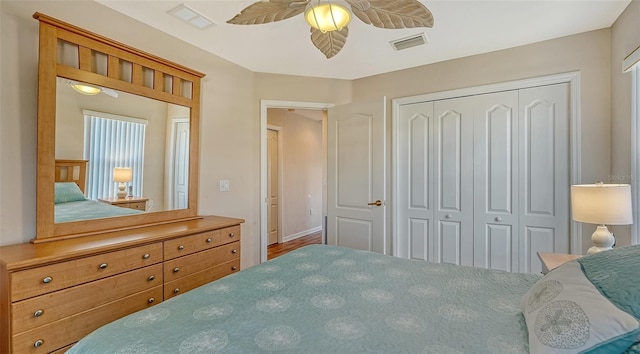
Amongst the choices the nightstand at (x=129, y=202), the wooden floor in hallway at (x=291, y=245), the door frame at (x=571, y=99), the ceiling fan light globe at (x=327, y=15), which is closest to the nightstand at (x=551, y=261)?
the door frame at (x=571, y=99)

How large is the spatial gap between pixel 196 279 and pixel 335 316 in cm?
149

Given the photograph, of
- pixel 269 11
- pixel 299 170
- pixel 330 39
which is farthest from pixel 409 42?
pixel 299 170

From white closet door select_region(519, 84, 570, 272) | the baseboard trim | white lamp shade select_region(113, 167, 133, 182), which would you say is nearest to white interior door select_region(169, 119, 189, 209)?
white lamp shade select_region(113, 167, 133, 182)

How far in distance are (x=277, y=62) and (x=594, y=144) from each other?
294 cm

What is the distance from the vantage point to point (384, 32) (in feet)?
7.77

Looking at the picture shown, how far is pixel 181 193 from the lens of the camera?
2504 mm

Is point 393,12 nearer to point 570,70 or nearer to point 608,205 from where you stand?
point 608,205

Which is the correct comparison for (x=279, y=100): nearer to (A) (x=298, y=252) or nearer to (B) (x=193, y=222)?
(B) (x=193, y=222)

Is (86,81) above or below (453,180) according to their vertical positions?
above

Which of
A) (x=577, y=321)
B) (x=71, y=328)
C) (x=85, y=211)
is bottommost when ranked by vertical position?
(x=71, y=328)

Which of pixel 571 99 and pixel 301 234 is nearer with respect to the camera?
pixel 571 99

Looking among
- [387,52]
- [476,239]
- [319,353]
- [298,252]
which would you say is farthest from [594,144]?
[319,353]

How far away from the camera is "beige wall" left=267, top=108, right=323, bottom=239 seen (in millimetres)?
5215

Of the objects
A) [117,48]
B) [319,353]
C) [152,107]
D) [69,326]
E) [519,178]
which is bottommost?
[69,326]
